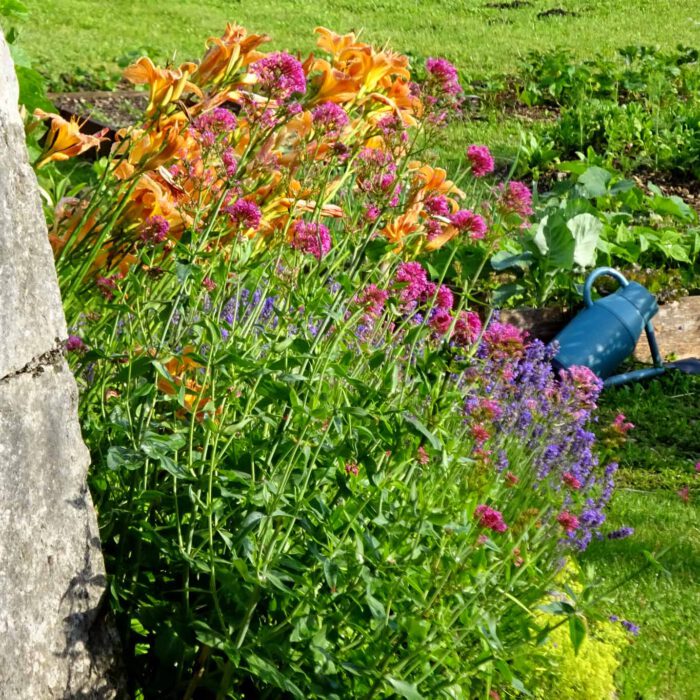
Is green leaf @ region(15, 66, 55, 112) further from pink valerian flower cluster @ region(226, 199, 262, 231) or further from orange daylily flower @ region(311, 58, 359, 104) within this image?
pink valerian flower cluster @ region(226, 199, 262, 231)

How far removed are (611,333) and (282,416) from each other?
341cm

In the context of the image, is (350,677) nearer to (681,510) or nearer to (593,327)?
(681,510)

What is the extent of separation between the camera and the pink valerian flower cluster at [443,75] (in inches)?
92.8

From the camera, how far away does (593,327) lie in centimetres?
545

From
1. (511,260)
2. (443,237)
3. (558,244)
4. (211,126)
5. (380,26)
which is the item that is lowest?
(380,26)

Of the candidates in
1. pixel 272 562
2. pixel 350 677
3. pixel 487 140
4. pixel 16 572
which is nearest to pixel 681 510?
pixel 350 677

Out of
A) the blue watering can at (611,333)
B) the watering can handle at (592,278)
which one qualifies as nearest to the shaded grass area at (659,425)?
the blue watering can at (611,333)

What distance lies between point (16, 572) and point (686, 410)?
3.90 meters

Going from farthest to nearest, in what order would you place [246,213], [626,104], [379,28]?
[379,28] → [626,104] → [246,213]

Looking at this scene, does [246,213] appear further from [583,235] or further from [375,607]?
[583,235]

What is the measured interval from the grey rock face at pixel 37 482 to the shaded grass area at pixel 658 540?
1095mm

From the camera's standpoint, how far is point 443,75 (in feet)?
7.78

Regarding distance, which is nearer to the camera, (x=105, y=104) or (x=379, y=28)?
(x=105, y=104)

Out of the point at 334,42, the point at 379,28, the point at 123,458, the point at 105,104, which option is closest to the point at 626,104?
the point at 105,104
